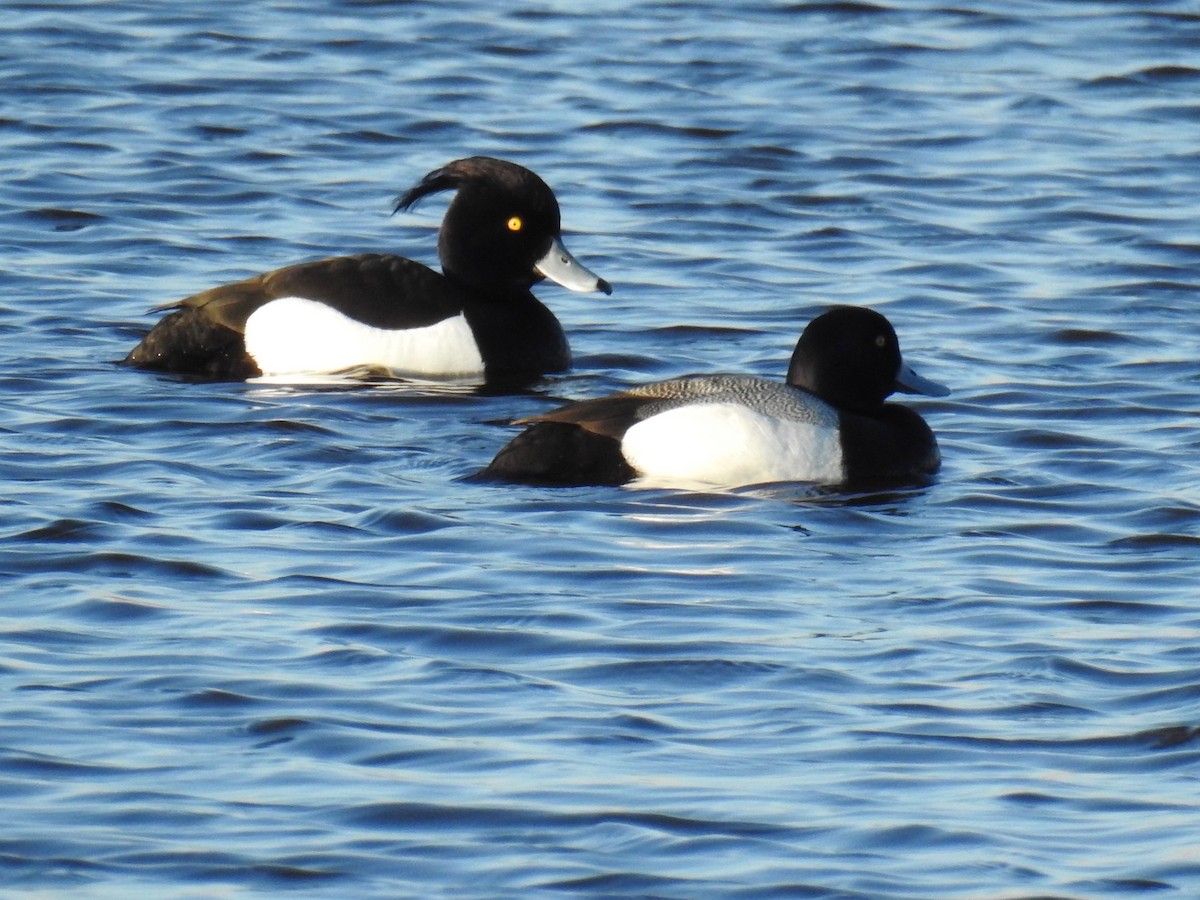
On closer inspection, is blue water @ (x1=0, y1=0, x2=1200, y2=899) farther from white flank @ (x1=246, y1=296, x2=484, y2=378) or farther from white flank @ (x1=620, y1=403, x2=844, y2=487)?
white flank @ (x1=246, y1=296, x2=484, y2=378)

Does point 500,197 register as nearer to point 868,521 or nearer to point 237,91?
point 868,521

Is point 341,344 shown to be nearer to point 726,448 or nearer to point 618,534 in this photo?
point 726,448

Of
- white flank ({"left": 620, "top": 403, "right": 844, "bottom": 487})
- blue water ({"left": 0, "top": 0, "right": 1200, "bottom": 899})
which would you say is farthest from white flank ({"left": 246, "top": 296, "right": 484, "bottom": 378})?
white flank ({"left": 620, "top": 403, "right": 844, "bottom": 487})

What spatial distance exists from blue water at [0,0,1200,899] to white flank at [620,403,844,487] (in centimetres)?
11

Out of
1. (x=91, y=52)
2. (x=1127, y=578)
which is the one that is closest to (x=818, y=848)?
(x=1127, y=578)

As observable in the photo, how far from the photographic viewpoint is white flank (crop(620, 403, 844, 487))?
319 inches

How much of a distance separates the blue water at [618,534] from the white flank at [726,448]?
111 millimetres

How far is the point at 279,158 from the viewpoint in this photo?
547 inches

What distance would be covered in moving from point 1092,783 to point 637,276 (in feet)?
21.8

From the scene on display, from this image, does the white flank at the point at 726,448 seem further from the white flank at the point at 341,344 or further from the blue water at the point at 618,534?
the white flank at the point at 341,344

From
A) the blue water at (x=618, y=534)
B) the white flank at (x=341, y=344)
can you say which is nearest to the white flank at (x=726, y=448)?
the blue water at (x=618, y=534)

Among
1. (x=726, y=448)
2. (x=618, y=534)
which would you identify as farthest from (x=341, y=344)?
(x=618, y=534)

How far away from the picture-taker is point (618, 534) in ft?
24.7

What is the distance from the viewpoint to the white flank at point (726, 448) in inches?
319
